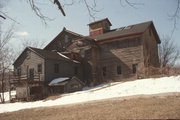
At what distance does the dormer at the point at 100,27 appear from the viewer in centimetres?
2900

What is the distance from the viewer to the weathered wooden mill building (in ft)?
72.3

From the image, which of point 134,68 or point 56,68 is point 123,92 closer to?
point 134,68

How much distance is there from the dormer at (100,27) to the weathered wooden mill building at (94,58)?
3961 millimetres

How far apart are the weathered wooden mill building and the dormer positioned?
3961 millimetres

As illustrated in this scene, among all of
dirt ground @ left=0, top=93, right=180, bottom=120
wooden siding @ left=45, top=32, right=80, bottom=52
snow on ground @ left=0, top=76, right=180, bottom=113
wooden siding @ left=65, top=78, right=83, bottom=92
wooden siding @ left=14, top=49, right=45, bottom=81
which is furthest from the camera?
wooden siding @ left=45, top=32, right=80, bottom=52

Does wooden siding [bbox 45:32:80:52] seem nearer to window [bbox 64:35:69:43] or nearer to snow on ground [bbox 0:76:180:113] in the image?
window [bbox 64:35:69:43]

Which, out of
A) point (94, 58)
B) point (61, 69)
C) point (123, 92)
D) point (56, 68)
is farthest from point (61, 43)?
point (123, 92)

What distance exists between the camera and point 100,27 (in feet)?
95.7

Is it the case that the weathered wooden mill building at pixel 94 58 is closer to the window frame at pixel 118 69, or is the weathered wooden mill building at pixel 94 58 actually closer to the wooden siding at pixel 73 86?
the window frame at pixel 118 69

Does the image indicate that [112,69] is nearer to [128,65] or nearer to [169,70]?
[128,65]

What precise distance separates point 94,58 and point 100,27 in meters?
6.97

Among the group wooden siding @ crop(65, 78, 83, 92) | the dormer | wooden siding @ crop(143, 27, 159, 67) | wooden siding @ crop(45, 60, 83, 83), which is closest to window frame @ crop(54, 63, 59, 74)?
wooden siding @ crop(45, 60, 83, 83)

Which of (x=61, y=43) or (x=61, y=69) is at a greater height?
(x=61, y=43)

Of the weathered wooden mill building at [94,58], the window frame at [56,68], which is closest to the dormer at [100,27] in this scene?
the weathered wooden mill building at [94,58]
